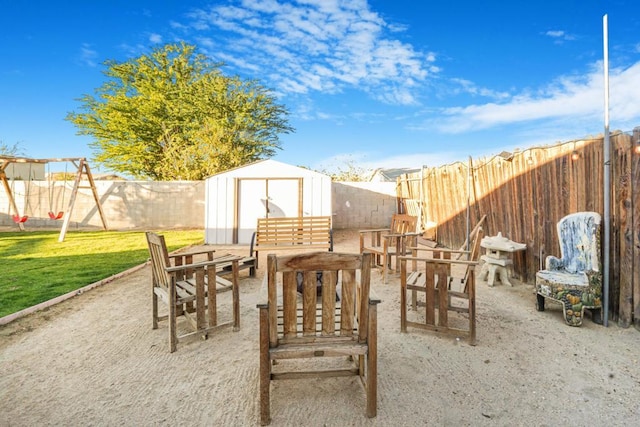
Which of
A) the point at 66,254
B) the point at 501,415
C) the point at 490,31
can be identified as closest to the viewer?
the point at 501,415

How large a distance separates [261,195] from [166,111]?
39.0 ft

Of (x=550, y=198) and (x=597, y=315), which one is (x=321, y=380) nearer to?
(x=597, y=315)

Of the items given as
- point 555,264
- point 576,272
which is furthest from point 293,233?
point 576,272

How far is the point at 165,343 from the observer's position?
9.24ft

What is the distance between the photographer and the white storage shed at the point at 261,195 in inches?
324

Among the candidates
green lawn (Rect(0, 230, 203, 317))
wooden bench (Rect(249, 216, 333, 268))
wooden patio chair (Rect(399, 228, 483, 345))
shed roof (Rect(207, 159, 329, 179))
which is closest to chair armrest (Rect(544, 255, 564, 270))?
wooden patio chair (Rect(399, 228, 483, 345))

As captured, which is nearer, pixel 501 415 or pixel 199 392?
pixel 501 415

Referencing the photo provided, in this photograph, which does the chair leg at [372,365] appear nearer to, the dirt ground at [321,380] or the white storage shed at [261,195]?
the dirt ground at [321,380]

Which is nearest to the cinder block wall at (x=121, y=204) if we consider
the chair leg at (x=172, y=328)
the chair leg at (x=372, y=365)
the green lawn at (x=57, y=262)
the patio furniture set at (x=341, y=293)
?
the green lawn at (x=57, y=262)

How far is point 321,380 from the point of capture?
2.24 metres

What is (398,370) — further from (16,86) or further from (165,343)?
(16,86)

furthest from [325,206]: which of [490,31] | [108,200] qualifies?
[108,200]

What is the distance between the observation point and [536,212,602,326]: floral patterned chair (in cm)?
315

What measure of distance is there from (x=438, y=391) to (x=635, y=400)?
4.04ft
